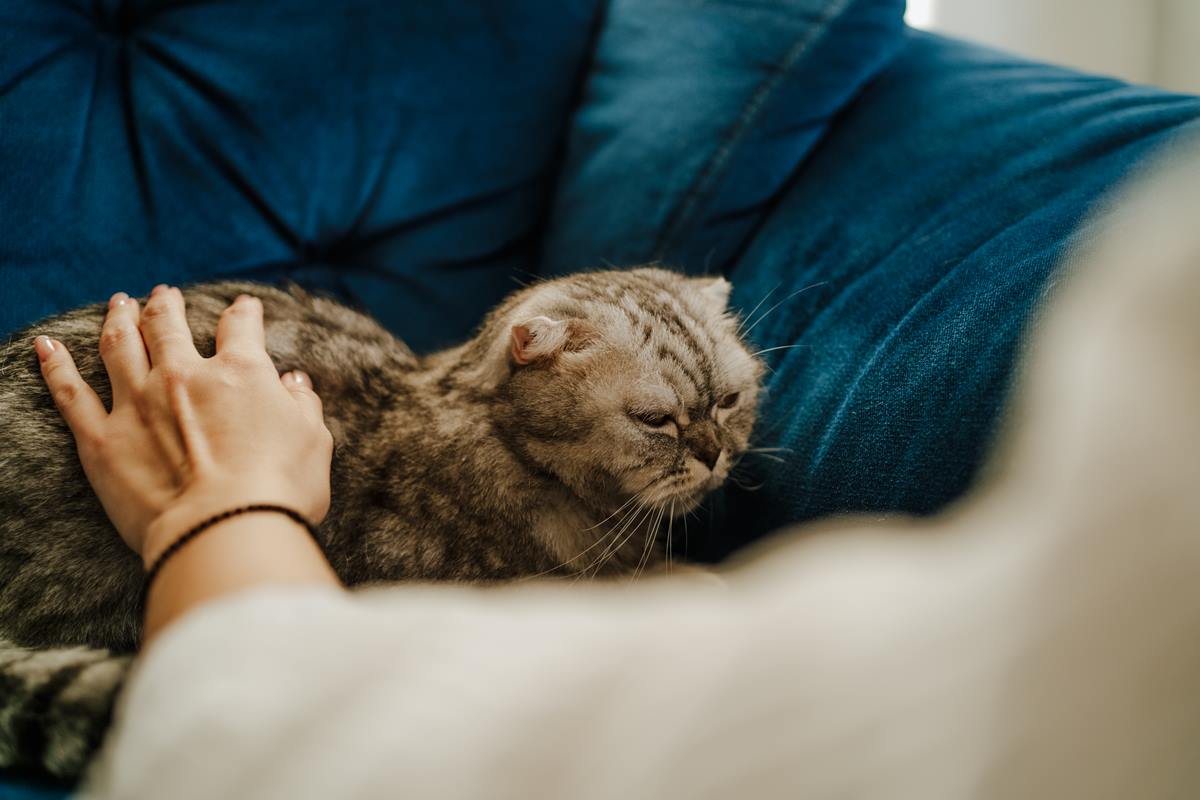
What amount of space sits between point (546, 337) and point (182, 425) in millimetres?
401

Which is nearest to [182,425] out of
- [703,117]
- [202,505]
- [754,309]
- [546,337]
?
[202,505]

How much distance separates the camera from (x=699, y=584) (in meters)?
0.96

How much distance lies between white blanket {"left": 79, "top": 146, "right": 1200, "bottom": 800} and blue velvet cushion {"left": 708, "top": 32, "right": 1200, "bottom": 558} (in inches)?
15.7

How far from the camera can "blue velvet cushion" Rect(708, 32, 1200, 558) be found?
31.8 inches

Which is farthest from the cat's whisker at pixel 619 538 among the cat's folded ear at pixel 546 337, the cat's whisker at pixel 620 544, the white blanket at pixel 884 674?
the white blanket at pixel 884 674

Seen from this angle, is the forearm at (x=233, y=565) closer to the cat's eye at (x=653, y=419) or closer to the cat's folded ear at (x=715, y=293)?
the cat's eye at (x=653, y=419)

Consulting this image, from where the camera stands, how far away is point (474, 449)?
1.03 metres

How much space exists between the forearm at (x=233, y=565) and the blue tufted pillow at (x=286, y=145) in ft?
2.51

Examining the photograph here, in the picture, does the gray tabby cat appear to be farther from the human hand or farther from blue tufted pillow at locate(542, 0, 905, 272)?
blue tufted pillow at locate(542, 0, 905, 272)

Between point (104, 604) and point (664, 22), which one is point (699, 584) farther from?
point (664, 22)

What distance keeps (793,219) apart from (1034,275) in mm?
489

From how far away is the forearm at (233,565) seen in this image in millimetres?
549

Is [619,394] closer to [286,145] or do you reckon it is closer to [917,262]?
[917,262]

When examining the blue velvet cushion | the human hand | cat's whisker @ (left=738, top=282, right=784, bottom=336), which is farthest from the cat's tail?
cat's whisker @ (left=738, top=282, right=784, bottom=336)
